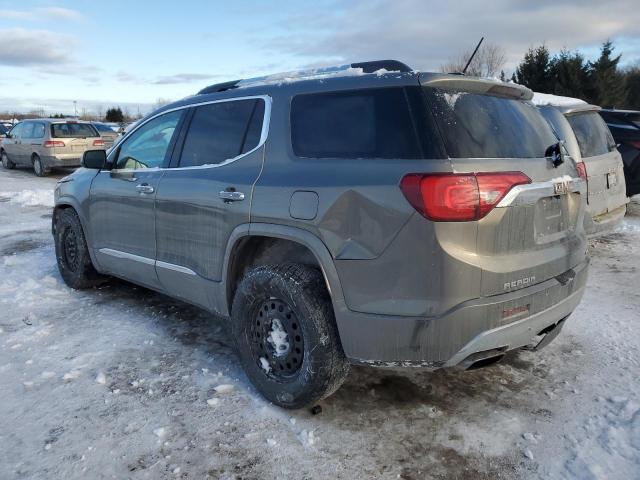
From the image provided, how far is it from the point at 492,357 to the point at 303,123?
5.35 ft

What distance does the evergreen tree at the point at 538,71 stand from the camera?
1101 inches

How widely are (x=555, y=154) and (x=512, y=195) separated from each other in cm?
66

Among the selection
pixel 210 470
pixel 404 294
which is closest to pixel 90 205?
pixel 210 470

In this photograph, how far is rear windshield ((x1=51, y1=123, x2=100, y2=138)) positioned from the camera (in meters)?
16.0

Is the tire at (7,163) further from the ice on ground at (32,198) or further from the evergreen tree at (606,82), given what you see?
the evergreen tree at (606,82)

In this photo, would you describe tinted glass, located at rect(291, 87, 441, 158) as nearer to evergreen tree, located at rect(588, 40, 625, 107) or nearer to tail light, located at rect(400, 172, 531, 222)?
tail light, located at rect(400, 172, 531, 222)

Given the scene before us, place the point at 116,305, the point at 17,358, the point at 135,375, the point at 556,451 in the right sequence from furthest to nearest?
the point at 116,305, the point at 17,358, the point at 135,375, the point at 556,451

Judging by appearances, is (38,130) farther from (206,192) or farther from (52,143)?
(206,192)

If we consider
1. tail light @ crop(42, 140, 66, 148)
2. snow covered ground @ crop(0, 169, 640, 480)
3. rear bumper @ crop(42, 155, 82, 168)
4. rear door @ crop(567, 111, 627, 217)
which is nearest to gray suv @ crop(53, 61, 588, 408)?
snow covered ground @ crop(0, 169, 640, 480)

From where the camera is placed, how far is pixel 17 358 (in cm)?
374

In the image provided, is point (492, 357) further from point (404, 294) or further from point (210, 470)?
point (210, 470)

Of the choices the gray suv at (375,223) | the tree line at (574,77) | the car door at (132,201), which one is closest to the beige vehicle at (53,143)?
the car door at (132,201)

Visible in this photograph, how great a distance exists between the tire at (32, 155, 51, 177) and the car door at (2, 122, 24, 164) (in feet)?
4.50

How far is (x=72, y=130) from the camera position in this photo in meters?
16.3
